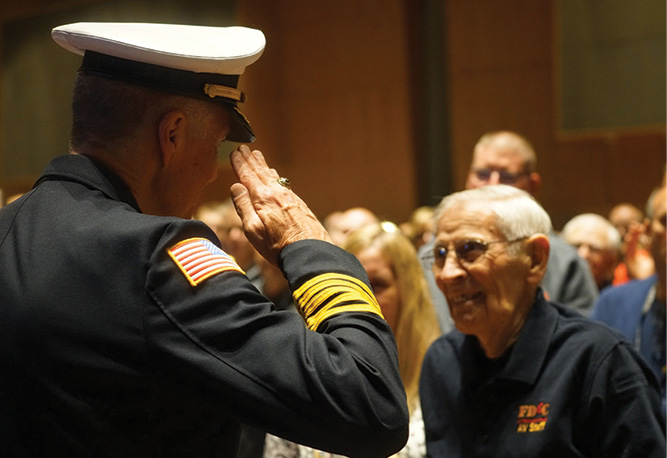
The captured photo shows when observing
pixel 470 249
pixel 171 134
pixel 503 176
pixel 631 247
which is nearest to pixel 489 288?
pixel 470 249

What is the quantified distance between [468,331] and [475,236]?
27 centimetres

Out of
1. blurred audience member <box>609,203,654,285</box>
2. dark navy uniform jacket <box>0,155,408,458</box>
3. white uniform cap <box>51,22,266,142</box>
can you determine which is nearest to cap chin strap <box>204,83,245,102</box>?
white uniform cap <box>51,22,266,142</box>

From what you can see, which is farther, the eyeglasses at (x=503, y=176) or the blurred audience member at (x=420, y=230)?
the blurred audience member at (x=420, y=230)

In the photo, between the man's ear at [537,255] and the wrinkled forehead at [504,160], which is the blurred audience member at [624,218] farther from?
the man's ear at [537,255]

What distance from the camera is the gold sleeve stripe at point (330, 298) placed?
4.35ft

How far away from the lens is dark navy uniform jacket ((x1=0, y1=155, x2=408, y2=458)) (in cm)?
122

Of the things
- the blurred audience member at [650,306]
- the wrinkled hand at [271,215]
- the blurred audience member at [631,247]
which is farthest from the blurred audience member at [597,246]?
the wrinkled hand at [271,215]

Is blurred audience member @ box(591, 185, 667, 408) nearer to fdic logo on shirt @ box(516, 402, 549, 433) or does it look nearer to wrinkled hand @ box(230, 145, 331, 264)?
fdic logo on shirt @ box(516, 402, 549, 433)

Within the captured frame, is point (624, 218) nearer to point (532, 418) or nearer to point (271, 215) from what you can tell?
point (532, 418)

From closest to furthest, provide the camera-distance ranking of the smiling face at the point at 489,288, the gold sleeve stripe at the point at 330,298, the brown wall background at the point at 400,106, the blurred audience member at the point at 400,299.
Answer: the gold sleeve stripe at the point at 330,298, the smiling face at the point at 489,288, the blurred audience member at the point at 400,299, the brown wall background at the point at 400,106

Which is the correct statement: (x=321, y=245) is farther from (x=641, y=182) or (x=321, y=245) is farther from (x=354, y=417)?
(x=641, y=182)

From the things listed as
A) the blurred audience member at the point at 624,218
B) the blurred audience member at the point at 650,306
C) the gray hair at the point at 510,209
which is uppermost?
the gray hair at the point at 510,209

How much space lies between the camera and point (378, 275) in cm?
299

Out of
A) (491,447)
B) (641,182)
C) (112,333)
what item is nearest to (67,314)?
(112,333)
